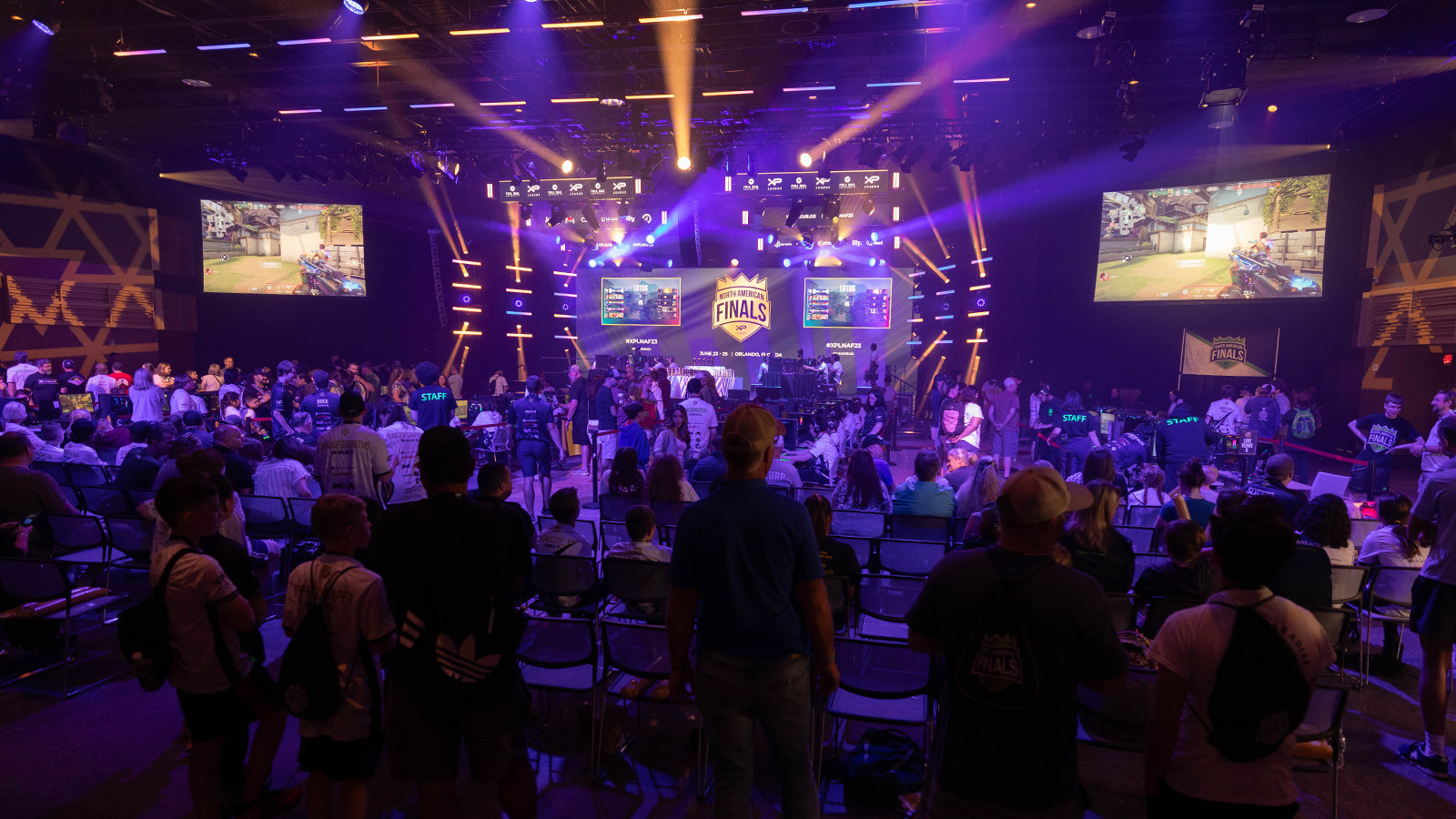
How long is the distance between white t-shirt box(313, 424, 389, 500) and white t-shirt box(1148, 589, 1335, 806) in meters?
4.47

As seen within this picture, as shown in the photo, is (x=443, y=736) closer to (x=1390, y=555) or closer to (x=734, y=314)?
(x=1390, y=555)

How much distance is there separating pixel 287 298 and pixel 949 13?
47.6 feet

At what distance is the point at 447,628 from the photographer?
2.10 meters

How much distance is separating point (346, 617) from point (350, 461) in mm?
2493

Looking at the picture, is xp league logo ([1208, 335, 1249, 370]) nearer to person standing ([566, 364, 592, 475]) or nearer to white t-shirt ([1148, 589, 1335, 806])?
person standing ([566, 364, 592, 475])

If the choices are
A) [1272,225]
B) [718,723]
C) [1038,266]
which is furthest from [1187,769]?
[1038,266]

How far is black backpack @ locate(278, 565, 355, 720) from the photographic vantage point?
2.29 metres

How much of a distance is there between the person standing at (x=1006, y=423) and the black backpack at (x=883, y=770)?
702 cm

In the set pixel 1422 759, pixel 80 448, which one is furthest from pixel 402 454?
pixel 1422 759

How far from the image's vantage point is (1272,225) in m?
11.7

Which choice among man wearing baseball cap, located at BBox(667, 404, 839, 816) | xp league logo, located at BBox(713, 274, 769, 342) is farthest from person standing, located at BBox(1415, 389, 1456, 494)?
xp league logo, located at BBox(713, 274, 769, 342)

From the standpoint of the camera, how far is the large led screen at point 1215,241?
37.7ft

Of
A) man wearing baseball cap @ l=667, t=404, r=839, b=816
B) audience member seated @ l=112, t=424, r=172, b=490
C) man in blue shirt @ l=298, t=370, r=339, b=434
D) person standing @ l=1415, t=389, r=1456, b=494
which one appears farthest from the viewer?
man in blue shirt @ l=298, t=370, r=339, b=434

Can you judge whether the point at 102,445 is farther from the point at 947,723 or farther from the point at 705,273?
the point at 705,273
